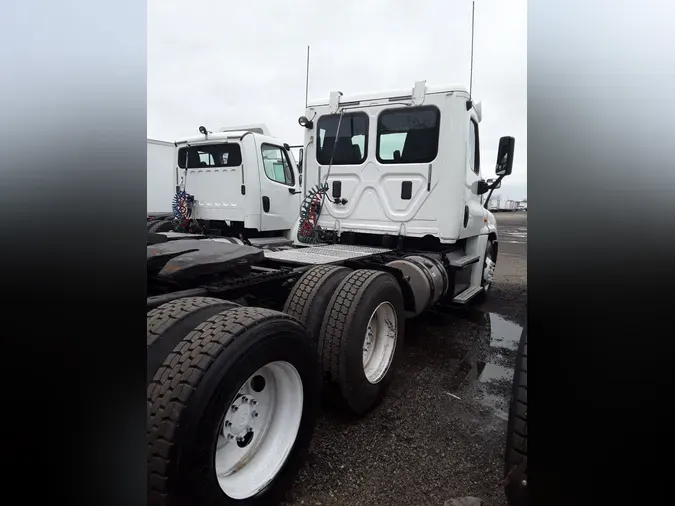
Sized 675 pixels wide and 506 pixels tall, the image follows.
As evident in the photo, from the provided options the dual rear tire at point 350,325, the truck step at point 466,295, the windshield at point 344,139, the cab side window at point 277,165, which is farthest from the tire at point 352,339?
the cab side window at point 277,165

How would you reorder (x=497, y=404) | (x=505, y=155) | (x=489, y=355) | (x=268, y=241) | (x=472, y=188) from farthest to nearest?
(x=268, y=241) → (x=472, y=188) → (x=505, y=155) → (x=489, y=355) → (x=497, y=404)

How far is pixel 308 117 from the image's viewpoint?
5660mm

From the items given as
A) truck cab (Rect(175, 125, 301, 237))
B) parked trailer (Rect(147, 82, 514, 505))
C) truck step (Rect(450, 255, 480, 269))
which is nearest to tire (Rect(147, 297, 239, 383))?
parked trailer (Rect(147, 82, 514, 505))

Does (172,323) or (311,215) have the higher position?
(311,215)

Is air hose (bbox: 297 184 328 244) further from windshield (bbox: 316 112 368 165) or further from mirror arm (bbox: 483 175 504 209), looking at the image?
mirror arm (bbox: 483 175 504 209)

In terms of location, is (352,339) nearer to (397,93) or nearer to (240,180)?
(397,93)

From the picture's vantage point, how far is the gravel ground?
2359 mm

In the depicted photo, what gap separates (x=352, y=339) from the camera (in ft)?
9.41

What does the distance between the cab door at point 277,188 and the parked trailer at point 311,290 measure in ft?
0.25

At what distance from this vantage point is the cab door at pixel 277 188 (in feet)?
25.4

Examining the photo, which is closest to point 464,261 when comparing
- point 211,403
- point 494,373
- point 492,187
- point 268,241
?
point 492,187

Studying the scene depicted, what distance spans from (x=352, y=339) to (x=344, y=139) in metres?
3.36
